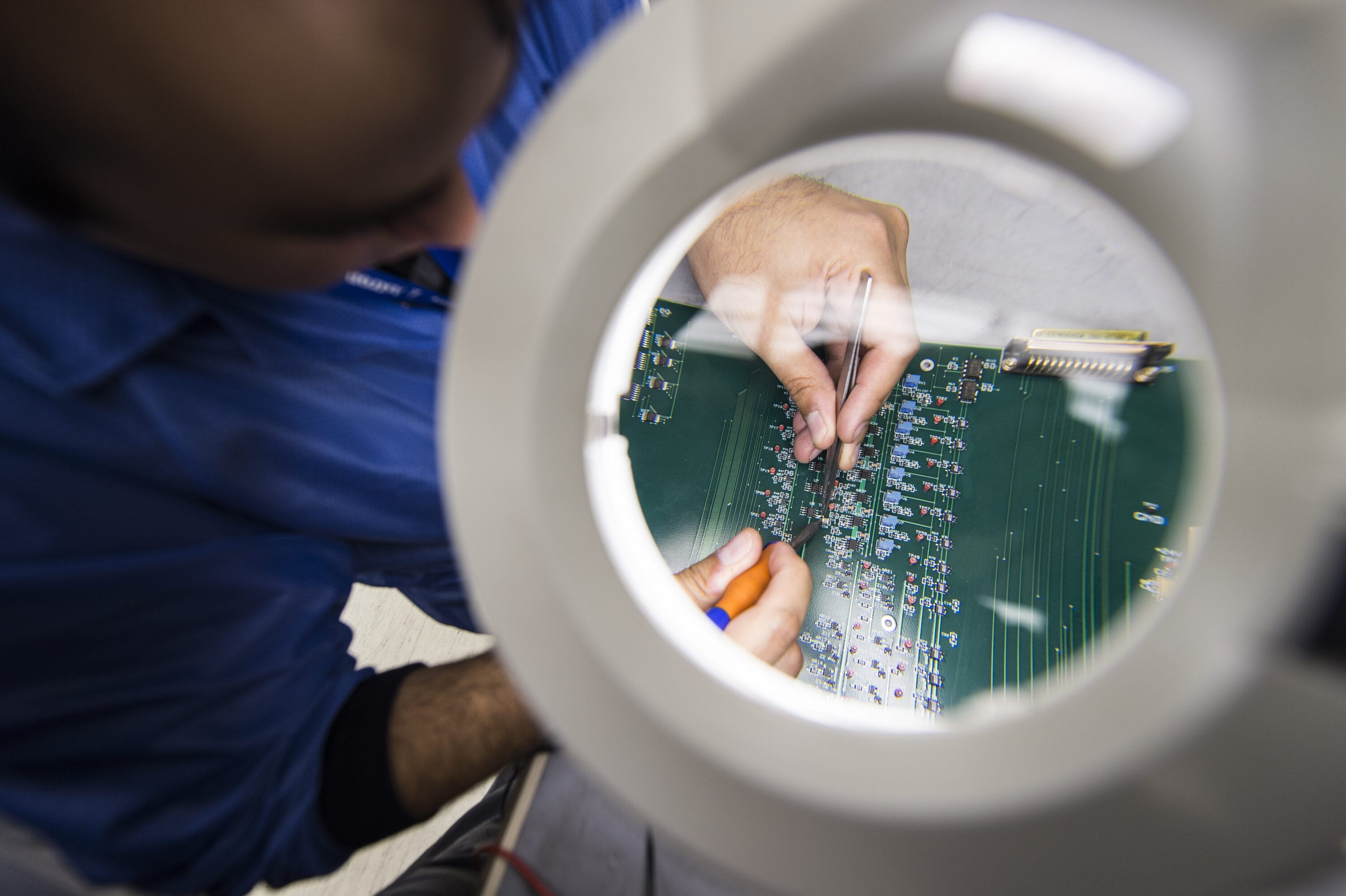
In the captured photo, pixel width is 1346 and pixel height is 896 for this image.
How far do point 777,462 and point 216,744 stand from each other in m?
0.60

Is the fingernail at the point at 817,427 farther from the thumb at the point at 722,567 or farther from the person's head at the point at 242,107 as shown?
the person's head at the point at 242,107

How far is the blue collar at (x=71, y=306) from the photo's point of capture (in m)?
0.40

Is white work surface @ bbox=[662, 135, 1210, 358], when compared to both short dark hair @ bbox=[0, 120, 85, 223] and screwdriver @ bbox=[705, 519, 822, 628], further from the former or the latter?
short dark hair @ bbox=[0, 120, 85, 223]

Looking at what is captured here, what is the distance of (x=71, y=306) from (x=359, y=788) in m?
0.52

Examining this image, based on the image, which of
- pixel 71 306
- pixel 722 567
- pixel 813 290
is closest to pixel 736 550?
pixel 722 567

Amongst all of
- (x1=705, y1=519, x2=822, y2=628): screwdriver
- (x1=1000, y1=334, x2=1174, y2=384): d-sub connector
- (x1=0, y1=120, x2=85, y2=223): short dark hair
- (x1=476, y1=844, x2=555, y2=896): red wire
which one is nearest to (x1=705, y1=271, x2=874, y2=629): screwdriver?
(x1=705, y1=519, x2=822, y2=628): screwdriver

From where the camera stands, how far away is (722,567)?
0.52 metres

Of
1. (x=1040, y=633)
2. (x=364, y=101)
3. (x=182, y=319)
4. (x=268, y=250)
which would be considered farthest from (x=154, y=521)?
(x=1040, y=633)

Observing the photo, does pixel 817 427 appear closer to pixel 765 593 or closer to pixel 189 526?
pixel 765 593

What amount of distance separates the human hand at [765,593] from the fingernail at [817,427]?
117mm

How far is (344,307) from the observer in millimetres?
592

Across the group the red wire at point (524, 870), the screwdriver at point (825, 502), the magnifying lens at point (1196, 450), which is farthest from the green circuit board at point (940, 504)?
the red wire at point (524, 870)

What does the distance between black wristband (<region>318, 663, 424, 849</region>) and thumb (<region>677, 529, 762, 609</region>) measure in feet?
1.27

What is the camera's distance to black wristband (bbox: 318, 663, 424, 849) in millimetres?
558
